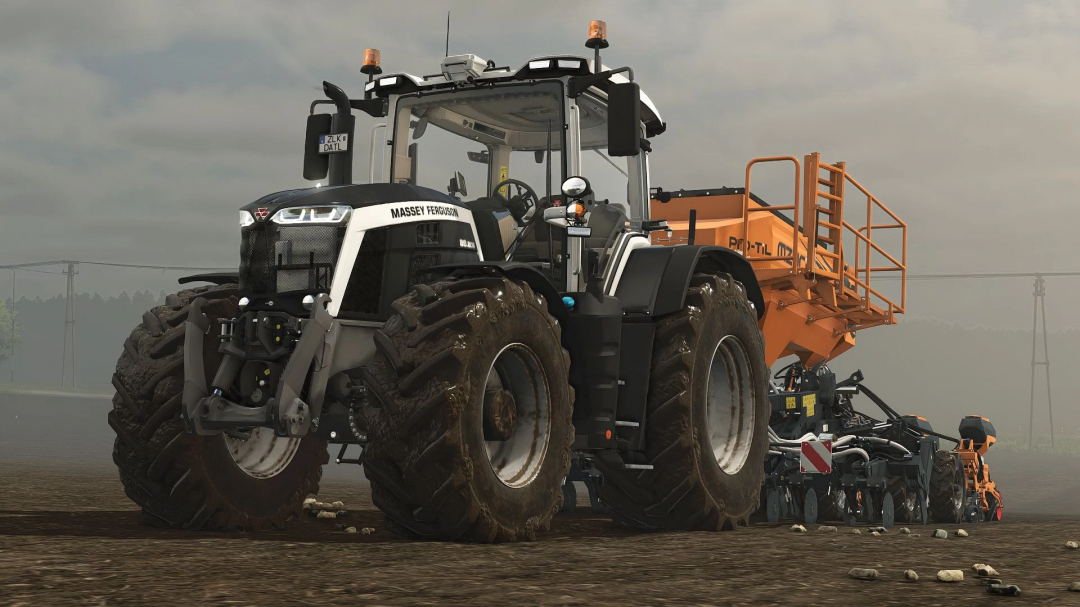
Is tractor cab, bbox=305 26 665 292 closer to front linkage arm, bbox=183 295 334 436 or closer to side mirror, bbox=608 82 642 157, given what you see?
side mirror, bbox=608 82 642 157

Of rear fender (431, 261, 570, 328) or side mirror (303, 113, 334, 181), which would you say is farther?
side mirror (303, 113, 334, 181)

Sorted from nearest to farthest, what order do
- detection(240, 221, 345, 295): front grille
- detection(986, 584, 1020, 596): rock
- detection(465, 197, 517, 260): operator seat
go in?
detection(986, 584, 1020, 596): rock < detection(240, 221, 345, 295): front grille < detection(465, 197, 517, 260): operator seat

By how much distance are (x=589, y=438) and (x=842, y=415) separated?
24.3 ft

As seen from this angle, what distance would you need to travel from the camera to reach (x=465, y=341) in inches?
248

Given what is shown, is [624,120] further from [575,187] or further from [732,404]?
[732,404]

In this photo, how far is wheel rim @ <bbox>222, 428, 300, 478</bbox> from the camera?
8.00 metres

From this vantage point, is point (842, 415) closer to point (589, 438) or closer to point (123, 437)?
point (589, 438)

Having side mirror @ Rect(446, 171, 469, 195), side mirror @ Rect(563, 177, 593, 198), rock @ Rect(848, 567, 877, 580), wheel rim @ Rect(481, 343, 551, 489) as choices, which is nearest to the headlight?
wheel rim @ Rect(481, 343, 551, 489)

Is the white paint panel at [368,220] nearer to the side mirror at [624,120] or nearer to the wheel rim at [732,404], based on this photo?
the side mirror at [624,120]

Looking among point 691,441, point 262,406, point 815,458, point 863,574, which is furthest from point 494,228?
point 815,458

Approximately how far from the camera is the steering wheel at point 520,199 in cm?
849

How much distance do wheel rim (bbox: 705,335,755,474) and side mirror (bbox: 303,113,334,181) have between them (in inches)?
131

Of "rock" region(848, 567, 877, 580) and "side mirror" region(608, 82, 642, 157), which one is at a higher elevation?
"side mirror" region(608, 82, 642, 157)

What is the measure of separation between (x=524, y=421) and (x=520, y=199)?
2.10m
